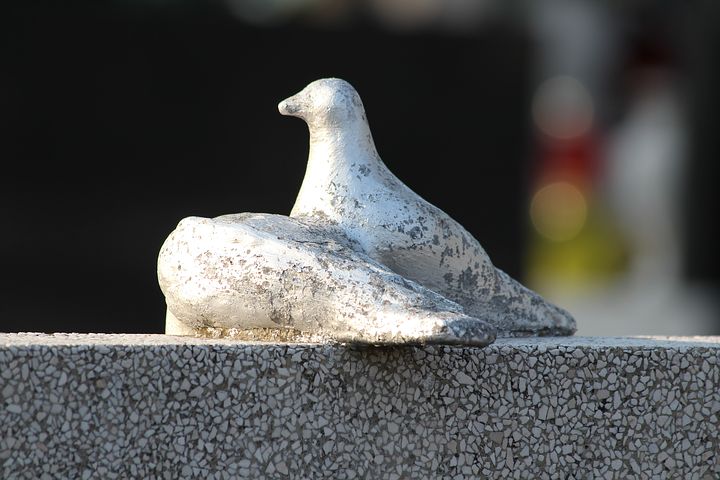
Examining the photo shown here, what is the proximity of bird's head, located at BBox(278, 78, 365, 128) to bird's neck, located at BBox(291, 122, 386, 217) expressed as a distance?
2 centimetres

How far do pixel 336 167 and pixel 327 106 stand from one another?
0.17 meters

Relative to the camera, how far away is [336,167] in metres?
3.44

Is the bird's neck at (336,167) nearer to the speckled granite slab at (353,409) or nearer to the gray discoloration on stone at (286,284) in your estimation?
the gray discoloration on stone at (286,284)

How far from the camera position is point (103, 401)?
2916 mm

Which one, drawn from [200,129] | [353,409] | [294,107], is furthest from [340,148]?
[200,129]

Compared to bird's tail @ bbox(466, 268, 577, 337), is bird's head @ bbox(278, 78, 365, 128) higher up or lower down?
higher up

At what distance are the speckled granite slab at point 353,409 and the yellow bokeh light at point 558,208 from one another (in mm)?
6072

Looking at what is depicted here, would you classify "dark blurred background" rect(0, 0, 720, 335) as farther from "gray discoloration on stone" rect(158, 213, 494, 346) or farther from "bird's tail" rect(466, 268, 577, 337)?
"gray discoloration on stone" rect(158, 213, 494, 346)

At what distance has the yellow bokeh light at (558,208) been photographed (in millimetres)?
9344

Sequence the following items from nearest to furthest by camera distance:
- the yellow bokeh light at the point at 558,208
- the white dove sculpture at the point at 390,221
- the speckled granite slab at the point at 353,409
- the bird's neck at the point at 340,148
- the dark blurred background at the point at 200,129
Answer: the speckled granite slab at the point at 353,409 → the white dove sculpture at the point at 390,221 → the bird's neck at the point at 340,148 → the dark blurred background at the point at 200,129 → the yellow bokeh light at the point at 558,208

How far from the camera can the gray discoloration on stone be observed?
292 centimetres

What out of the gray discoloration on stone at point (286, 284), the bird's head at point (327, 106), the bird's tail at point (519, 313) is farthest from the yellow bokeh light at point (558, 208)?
the gray discoloration on stone at point (286, 284)

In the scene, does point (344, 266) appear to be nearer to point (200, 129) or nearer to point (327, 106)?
point (327, 106)

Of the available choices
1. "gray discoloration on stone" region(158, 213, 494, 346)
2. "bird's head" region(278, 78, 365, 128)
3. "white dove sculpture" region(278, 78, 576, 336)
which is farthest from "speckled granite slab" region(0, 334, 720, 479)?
"bird's head" region(278, 78, 365, 128)
